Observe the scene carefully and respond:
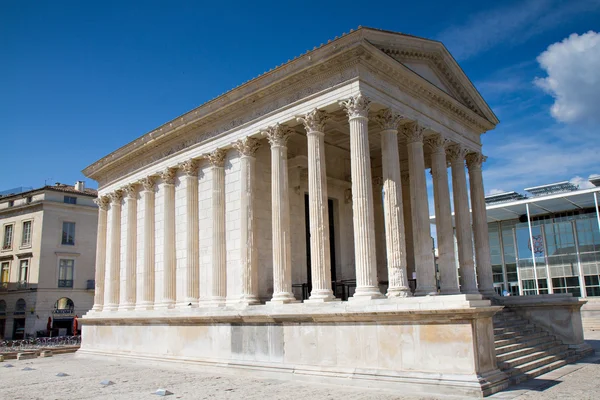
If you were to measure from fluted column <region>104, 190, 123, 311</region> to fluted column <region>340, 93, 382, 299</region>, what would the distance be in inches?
578

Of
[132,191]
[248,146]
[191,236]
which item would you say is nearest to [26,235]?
[132,191]

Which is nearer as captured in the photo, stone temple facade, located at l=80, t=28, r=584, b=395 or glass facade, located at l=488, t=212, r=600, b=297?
stone temple facade, located at l=80, t=28, r=584, b=395

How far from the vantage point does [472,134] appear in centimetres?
2248

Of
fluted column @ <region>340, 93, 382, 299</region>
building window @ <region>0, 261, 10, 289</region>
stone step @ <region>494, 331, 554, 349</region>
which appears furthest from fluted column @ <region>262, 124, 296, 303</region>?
building window @ <region>0, 261, 10, 289</region>

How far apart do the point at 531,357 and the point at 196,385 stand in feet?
31.3

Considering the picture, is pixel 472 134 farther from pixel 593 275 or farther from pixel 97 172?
pixel 593 275

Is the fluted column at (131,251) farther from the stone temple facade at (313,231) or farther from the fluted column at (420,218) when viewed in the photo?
the fluted column at (420,218)

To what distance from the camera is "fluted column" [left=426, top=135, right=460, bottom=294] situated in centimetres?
1894

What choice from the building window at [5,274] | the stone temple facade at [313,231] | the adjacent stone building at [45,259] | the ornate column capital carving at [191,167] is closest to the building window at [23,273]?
the adjacent stone building at [45,259]

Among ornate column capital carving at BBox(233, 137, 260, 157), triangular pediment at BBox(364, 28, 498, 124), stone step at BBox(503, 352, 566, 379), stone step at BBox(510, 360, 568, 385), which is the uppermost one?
triangular pediment at BBox(364, 28, 498, 124)

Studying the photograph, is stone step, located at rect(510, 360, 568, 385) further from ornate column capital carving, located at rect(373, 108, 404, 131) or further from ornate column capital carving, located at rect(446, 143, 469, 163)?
ornate column capital carving, located at rect(446, 143, 469, 163)

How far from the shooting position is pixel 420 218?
1786 centimetres

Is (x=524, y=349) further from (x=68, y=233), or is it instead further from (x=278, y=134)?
(x=68, y=233)

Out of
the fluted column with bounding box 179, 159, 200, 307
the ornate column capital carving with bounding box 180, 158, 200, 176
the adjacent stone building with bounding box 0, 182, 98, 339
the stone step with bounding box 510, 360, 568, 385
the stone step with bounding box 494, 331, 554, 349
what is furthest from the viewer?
the adjacent stone building with bounding box 0, 182, 98, 339
